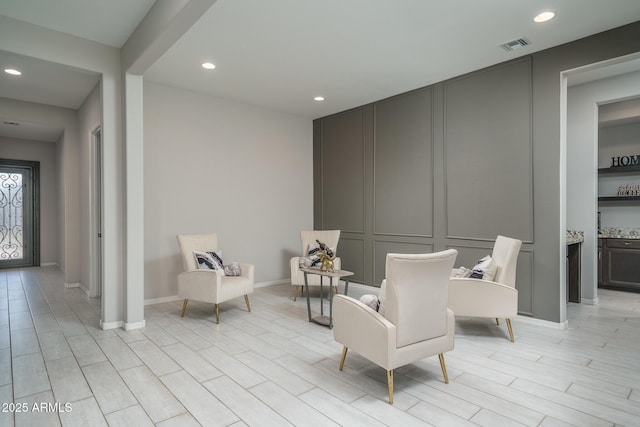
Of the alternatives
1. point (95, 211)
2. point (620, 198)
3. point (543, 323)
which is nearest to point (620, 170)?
point (620, 198)

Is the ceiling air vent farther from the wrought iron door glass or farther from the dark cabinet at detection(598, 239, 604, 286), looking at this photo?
the wrought iron door glass

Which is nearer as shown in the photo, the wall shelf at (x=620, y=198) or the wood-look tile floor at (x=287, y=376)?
the wood-look tile floor at (x=287, y=376)

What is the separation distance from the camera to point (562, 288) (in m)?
3.71

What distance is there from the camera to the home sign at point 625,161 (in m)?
5.59

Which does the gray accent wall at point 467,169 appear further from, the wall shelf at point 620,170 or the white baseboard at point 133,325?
the white baseboard at point 133,325

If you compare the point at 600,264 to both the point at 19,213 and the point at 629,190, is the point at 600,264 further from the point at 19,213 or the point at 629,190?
the point at 19,213

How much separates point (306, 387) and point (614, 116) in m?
5.91

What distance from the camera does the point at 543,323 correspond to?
3.77 metres

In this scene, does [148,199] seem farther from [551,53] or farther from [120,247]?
[551,53]

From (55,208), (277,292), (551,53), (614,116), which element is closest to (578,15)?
(551,53)

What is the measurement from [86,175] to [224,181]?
6.58ft

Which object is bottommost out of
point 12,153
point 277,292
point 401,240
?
point 277,292

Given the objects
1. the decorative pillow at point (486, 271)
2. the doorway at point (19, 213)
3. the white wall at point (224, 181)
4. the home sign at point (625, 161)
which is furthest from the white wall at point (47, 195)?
the home sign at point (625, 161)

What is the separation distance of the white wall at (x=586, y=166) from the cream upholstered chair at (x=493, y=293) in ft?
7.04
